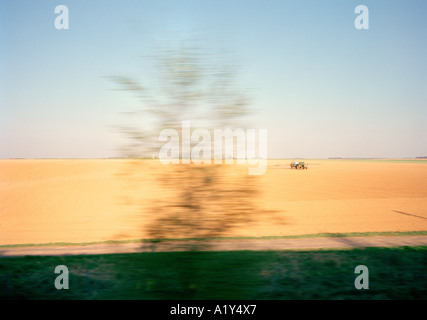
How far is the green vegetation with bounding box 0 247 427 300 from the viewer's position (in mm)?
6090

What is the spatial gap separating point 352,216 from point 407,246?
7.96m

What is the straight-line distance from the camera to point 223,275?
6.79 meters

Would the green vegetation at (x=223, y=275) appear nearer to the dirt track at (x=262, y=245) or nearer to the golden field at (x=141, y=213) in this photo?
the dirt track at (x=262, y=245)

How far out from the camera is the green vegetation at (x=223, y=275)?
6.09 m

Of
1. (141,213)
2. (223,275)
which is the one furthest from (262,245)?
(141,213)

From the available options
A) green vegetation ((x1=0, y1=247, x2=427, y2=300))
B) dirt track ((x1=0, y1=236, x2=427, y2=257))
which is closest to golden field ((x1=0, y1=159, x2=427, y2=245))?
dirt track ((x1=0, y1=236, x2=427, y2=257))

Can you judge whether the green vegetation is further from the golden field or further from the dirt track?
the golden field

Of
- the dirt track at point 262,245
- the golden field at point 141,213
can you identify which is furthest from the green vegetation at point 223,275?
the golden field at point 141,213

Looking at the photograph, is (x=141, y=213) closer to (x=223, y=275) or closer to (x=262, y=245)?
(x=223, y=275)

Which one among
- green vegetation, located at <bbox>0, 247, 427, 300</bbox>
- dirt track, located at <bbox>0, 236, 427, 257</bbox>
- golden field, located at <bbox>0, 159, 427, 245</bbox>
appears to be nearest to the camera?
golden field, located at <bbox>0, 159, 427, 245</bbox>

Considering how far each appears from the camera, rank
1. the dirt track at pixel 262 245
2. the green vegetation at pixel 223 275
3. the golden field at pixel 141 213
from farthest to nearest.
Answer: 1. the dirt track at pixel 262 245
2. the green vegetation at pixel 223 275
3. the golden field at pixel 141 213

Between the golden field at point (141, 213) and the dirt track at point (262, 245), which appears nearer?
the golden field at point (141, 213)

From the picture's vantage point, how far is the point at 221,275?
6.76m
